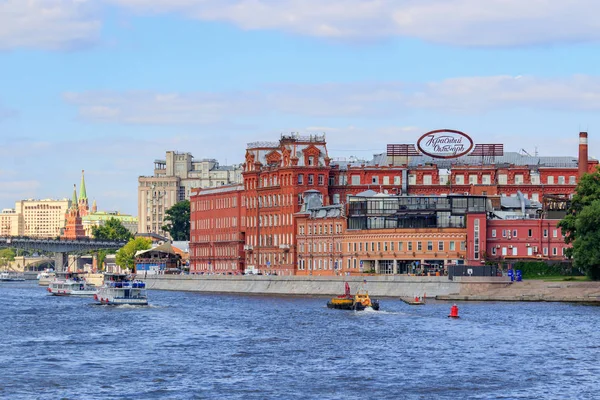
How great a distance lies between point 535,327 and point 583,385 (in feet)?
119

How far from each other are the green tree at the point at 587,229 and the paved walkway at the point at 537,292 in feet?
8.84

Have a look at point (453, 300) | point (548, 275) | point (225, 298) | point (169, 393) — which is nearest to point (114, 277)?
point (225, 298)

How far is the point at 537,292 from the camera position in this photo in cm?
15288

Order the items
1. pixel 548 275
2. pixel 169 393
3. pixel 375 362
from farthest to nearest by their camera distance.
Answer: pixel 548 275 → pixel 375 362 → pixel 169 393

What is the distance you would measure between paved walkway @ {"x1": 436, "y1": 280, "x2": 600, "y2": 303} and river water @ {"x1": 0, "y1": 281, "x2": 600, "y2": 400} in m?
10.8

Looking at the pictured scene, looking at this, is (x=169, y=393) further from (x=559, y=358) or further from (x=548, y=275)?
(x=548, y=275)

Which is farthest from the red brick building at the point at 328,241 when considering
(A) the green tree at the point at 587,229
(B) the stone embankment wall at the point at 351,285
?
(A) the green tree at the point at 587,229

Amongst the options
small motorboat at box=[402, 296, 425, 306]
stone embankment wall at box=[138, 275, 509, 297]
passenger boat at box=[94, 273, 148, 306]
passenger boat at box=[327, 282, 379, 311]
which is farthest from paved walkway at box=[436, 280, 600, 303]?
passenger boat at box=[94, 273, 148, 306]

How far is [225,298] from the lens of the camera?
179000 millimetres

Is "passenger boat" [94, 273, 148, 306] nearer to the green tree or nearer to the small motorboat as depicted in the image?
the small motorboat

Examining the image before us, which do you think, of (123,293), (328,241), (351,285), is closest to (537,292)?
(351,285)

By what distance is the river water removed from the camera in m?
74.1

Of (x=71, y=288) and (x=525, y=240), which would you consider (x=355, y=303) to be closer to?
(x=525, y=240)

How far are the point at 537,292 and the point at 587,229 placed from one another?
8.73 meters
